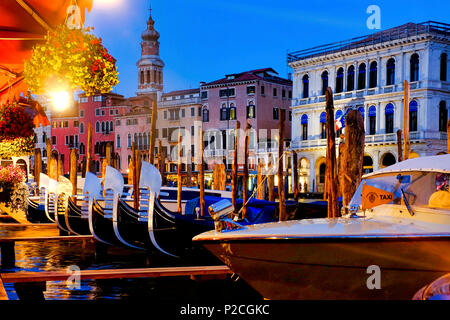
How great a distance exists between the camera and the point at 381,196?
5.30m

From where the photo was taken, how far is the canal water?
7.05 metres

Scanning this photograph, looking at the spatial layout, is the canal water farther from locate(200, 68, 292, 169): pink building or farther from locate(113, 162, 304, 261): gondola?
locate(200, 68, 292, 169): pink building

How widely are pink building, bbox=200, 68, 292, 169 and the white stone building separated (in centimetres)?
495

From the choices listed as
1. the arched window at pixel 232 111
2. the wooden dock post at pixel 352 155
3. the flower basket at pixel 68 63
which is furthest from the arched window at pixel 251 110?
the flower basket at pixel 68 63

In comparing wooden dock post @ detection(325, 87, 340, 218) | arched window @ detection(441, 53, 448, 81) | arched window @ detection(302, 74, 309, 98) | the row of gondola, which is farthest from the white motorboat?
arched window @ detection(302, 74, 309, 98)

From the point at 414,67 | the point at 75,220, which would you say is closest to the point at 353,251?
the point at 75,220

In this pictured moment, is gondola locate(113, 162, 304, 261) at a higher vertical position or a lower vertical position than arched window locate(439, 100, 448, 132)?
lower

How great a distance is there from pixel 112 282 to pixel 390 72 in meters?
24.3

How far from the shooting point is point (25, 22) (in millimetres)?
3039

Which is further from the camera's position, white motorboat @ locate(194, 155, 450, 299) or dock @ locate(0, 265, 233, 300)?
dock @ locate(0, 265, 233, 300)

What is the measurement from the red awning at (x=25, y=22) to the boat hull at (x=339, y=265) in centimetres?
208

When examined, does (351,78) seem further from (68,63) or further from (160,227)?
(68,63)
